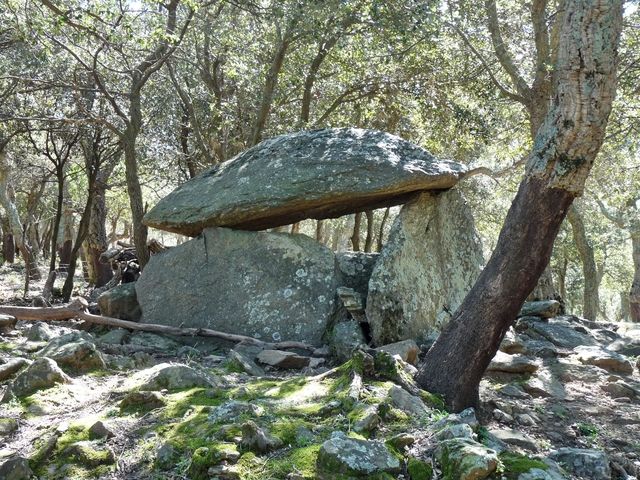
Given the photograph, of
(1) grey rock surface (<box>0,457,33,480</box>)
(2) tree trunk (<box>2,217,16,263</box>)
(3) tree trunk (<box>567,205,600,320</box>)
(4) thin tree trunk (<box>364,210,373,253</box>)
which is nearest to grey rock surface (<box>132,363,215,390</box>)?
(1) grey rock surface (<box>0,457,33,480</box>)

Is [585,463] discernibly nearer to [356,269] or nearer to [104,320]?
[356,269]

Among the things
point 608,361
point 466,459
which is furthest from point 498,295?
point 608,361

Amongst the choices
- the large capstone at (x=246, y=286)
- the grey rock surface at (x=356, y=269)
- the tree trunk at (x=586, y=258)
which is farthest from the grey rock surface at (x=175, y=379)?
the tree trunk at (x=586, y=258)

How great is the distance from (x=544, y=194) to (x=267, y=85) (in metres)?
8.89

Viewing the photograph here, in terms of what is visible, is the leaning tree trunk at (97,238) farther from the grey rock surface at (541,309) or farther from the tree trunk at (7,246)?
the tree trunk at (7,246)

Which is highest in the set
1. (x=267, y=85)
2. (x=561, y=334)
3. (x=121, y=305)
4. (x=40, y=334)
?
(x=267, y=85)

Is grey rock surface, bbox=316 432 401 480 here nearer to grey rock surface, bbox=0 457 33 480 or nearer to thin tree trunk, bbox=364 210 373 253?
grey rock surface, bbox=0 457 33 480

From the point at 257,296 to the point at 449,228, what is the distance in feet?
10.4

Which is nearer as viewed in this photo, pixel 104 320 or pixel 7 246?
pixel 104 320

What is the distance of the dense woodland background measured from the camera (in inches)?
429

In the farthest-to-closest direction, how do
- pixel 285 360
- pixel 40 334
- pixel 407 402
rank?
1. pixel 40 334
2. pixel 285 360
3. pixel 407 402

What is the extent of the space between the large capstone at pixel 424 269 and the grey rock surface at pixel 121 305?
12.5ft

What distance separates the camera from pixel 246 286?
9180 mm

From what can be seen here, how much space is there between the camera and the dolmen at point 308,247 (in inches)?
345
